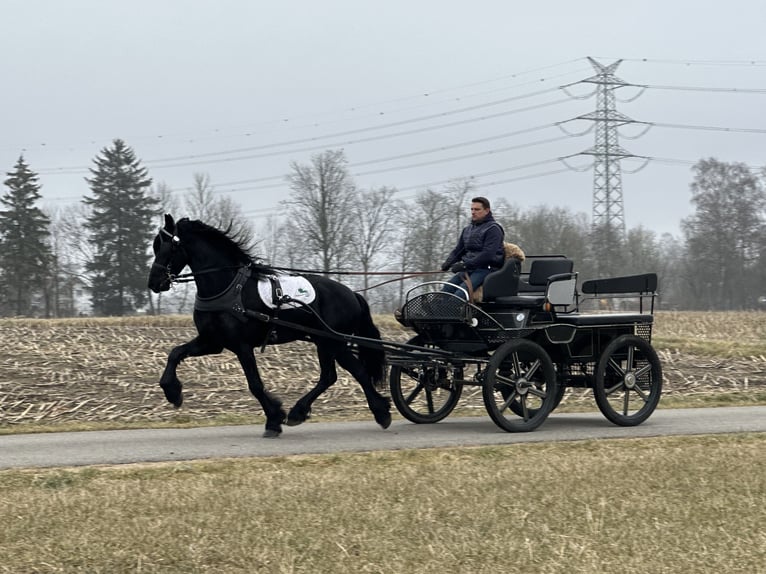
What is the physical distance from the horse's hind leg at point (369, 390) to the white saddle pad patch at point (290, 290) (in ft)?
2.50

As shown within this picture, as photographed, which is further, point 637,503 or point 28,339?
point 28,339

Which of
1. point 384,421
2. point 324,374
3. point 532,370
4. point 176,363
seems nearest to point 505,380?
point 532,370

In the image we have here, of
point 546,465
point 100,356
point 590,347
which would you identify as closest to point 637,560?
point 546,465

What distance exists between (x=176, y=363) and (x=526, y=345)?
3754 mm

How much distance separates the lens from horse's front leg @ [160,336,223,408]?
9.95 m

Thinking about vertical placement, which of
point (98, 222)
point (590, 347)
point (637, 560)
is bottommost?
point (637, 560)

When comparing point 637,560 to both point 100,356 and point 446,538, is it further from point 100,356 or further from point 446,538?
point 100,356

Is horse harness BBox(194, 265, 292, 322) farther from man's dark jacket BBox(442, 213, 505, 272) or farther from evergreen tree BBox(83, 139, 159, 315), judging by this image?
evergreen tree BBox(83, 139, 159, 315)

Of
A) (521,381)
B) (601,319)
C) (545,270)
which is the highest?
(545,270)

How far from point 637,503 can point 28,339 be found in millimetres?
19718

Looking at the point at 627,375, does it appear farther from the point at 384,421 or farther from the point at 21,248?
the point at 21,248

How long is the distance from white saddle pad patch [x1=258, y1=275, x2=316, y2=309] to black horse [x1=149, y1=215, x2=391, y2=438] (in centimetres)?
6

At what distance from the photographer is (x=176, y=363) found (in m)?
10.0

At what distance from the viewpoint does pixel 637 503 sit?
22.0 feet
